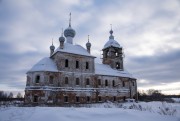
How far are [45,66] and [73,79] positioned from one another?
15.5 feet

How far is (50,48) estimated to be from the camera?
33719 millimetres

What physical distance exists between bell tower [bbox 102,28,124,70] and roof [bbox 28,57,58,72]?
1333 cm

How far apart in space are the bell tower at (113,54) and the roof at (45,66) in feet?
43.7

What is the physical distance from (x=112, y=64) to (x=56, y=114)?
30658 mm

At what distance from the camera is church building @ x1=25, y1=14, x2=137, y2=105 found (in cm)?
2672

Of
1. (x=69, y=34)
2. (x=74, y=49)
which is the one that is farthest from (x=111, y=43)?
(x=74, y=49)

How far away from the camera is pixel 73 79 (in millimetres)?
29172

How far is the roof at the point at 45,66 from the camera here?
1077 inches

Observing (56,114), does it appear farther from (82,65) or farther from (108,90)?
(108,90)

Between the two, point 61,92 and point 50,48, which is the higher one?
point 50,48

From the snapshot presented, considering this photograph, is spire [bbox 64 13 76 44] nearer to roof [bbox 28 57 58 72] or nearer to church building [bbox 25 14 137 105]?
church building [bbox 25 14 137 105]

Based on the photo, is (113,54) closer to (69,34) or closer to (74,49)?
(69,34)

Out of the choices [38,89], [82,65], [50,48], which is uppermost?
[50,48]

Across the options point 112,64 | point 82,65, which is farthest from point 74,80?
point 112,64
